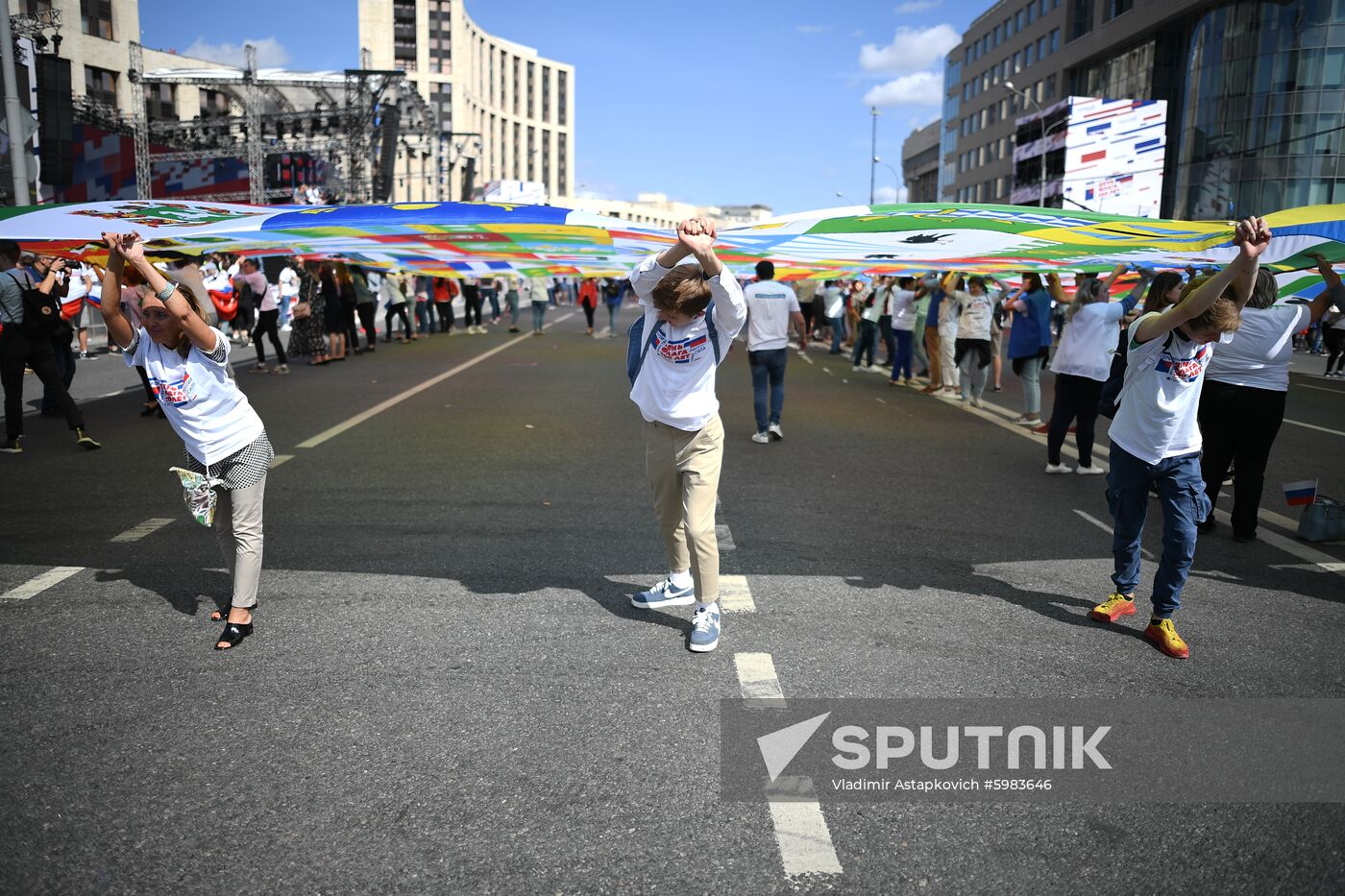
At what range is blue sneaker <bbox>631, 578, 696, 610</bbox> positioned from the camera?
16.2ft

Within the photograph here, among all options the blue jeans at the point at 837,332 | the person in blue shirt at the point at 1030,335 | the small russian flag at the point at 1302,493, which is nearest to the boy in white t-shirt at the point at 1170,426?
the small russian flag at the point at 1302,493

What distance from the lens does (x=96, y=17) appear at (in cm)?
4159

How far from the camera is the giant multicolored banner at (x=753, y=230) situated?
18.3 feet

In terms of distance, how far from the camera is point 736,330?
4.41 m

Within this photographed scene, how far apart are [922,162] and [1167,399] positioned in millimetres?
134407

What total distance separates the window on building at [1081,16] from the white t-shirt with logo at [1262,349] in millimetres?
76603

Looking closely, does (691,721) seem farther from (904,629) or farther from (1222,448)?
(1222,448)

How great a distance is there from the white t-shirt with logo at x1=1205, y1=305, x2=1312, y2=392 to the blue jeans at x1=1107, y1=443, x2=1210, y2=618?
212cm

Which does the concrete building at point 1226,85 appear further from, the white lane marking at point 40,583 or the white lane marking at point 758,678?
the white lane marking at point 40,583

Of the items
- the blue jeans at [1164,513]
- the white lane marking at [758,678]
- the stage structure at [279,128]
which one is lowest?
the white lane marking at [758,678]

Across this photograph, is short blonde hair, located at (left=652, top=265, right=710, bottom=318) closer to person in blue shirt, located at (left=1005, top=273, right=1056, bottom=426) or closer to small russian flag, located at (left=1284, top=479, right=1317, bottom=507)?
small russian flag, located at (left=1284, top=479, right=1317, bottom=507)

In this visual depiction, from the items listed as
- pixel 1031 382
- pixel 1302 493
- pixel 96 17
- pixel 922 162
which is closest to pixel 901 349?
pixel 1031 382

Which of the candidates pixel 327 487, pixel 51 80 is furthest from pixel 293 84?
pixel 327 487

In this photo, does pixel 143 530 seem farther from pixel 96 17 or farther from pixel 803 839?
pixel 96 17
